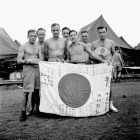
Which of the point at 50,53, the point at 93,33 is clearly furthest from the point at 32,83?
the point at 93,33

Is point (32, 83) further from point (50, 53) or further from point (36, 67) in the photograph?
point (50, 53)

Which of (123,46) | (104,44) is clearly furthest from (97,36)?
(104,44)

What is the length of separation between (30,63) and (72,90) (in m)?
0.94

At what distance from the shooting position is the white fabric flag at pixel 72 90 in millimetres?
3076

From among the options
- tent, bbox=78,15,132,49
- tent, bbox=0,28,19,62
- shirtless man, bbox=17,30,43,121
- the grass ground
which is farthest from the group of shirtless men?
tent, bbox=78,15,132,49

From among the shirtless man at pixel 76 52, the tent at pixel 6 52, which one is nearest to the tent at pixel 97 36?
the tent at pixel 6 52

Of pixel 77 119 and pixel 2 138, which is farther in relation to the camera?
pixel 77 119

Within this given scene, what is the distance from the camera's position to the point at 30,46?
3.34 m

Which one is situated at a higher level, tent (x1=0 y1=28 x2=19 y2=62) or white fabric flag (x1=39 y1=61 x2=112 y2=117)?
tent (x1=0 y1=28 x2=19 y2=62)

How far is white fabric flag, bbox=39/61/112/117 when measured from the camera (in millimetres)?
3076

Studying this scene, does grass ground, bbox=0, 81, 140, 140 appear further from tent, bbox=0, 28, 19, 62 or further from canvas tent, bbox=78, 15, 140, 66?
canvas tent, bbox=78, 15, 140, 66

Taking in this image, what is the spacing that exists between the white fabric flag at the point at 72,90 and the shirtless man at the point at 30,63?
0.22 m

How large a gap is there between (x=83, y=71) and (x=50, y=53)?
30.4 inches

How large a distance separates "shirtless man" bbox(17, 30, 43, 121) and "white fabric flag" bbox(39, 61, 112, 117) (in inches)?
8.8
